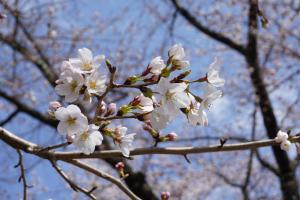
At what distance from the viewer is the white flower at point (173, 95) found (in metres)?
1.51

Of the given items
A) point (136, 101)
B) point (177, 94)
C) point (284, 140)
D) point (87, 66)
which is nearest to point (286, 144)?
point (284, 140)

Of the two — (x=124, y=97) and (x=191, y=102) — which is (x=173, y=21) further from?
Answer: (x=191, y=102)

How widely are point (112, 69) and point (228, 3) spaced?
22.1 ft

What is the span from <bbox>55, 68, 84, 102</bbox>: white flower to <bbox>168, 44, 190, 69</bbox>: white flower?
0.36 meters

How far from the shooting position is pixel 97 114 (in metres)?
1.63

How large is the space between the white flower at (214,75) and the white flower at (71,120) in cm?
52

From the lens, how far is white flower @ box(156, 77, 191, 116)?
151cm

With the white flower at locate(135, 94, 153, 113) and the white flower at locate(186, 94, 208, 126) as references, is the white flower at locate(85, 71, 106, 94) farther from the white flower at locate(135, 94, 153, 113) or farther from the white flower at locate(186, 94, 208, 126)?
the white flower at locate(186, 94, 208, 126)

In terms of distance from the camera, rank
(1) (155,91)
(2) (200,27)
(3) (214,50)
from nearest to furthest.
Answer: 1. (1) (155,91)
2. (2) (200,27)
3. (3) (214,50)

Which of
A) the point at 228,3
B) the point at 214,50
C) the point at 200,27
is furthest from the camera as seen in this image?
the point at 214,50

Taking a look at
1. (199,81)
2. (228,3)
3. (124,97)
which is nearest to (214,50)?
(228,3)

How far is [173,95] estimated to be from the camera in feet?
5.00

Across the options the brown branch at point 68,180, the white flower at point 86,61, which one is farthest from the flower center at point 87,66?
the brown branch at point 68,180

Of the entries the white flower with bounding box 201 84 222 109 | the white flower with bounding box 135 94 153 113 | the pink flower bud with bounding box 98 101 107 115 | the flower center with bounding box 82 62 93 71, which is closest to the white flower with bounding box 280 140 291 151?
the white flower with bounding box 201 84 222 109
